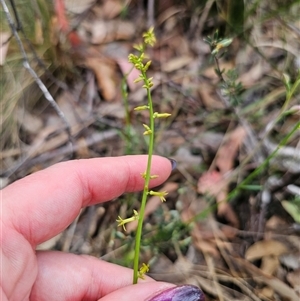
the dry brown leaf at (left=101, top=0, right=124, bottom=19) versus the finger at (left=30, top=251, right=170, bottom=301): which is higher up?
the dry brown leaf at (left=101, top=0, right=124, bottom=19)

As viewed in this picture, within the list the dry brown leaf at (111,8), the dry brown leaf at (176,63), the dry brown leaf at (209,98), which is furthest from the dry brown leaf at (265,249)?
the dry brown leaf at (111,8)

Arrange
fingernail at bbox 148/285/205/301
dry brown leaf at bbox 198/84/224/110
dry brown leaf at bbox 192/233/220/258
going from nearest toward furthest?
1. fingernail at bbox 148/285/205/301
2. dry brown leaf at bbox 192/233/220/258
3. dry brown leaf at bbox 198/84/224/110

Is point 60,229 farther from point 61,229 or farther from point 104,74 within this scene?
point 104,74

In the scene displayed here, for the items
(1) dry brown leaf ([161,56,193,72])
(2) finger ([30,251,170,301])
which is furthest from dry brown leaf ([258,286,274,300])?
(1) dry brown leaf ([161,56,193,72])

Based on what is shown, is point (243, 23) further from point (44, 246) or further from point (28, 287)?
point (28, 287)

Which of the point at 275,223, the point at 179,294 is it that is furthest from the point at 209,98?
the point at 179,294

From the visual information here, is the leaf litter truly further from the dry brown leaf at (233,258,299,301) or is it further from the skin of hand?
the skin of hand

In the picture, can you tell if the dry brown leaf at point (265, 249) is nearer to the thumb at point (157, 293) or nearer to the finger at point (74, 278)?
the finger at point (74, 278)
